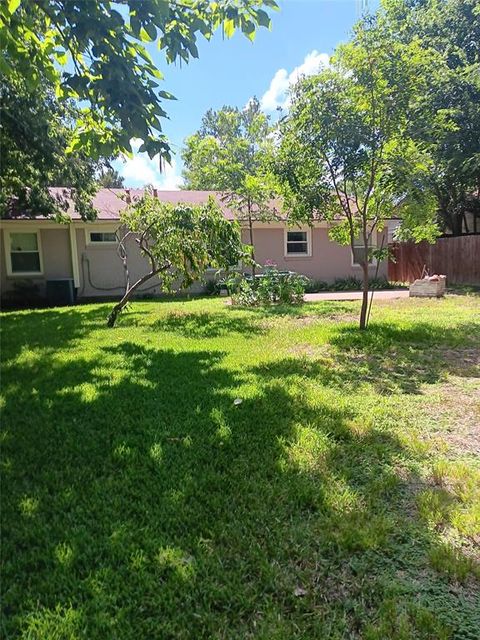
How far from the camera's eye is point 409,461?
120 inches

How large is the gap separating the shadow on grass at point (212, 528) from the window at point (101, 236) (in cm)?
1209

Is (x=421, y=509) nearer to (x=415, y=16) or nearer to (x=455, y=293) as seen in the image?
(x=455, y=293)

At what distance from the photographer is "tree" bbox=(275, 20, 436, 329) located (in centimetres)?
617

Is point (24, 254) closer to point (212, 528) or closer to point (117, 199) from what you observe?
point (117, 199)

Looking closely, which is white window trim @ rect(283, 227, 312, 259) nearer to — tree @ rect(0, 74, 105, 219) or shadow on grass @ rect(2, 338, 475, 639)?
tree @ rect(0, 74, 105, 219)

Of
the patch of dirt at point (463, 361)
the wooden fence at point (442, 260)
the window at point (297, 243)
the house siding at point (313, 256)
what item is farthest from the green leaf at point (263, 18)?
the wooden fence at point (442, 260)

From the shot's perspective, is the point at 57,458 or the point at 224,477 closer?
the point at 224,477

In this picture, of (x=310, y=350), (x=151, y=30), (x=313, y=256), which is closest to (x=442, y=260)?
(x=313, y=256)

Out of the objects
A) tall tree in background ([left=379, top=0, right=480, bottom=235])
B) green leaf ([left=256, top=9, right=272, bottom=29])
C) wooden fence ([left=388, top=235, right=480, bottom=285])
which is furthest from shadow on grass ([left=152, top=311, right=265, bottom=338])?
wooden fence ([left=388, top=235, right=480, bottom=285])

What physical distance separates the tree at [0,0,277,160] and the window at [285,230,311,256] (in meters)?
13.3

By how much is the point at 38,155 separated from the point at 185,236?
4.88 metres

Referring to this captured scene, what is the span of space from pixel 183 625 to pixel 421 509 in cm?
147

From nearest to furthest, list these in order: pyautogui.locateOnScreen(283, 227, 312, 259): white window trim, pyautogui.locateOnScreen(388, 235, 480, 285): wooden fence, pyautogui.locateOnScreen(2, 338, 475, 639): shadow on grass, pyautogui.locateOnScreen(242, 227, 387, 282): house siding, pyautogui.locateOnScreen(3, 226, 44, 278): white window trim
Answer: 1. pyautogui.locateOnScreen(2, 338, 475, 639): shadow on grass
2. pyautogui.locateOnScreen(3, 226, 44, 278): white window trim
3. pyautogui.locateOnScreen(388, 235, 480, 285): wooden fence
4. pyautogui.locateOnScreen(242, 227, 387, 282): house siding
5. pyautogui.locateOnScreen(283, 227, 312, 259): white window trim

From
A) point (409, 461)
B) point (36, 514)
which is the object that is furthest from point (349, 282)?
point (36, 514)
